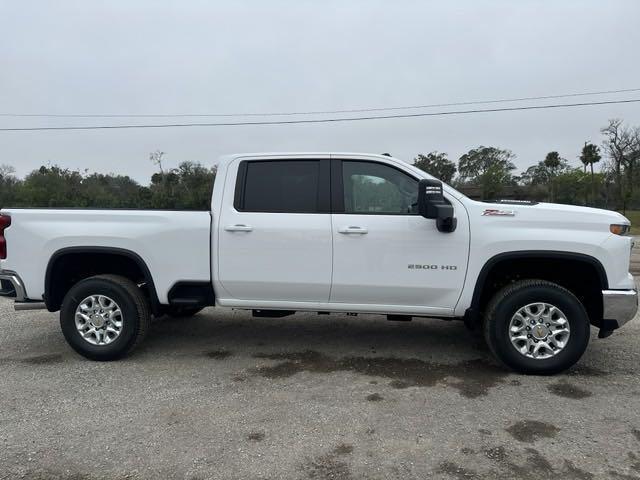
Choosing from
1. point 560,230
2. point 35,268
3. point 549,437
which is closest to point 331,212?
point 560,230

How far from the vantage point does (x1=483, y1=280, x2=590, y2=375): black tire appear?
424cm

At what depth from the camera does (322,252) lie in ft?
14.8

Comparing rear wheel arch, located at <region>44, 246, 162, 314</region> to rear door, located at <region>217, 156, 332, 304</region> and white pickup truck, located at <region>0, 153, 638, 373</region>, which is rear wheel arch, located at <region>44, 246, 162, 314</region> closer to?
white pickup truck, located at <region>0, 153, 638, 373</region>

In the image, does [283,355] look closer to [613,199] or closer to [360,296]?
[360,296]

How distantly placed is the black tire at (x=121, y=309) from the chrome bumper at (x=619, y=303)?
4.21m

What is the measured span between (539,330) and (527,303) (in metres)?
0.26

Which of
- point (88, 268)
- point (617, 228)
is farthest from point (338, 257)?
point (88, 268)

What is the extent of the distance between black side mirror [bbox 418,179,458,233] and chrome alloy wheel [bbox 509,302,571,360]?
1112 mm

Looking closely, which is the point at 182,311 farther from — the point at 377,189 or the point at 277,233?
the point at 377,189

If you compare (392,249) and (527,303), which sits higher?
(392,249)

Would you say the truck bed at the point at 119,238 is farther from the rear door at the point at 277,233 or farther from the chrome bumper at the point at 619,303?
the chrome bumper at the point at 619,303

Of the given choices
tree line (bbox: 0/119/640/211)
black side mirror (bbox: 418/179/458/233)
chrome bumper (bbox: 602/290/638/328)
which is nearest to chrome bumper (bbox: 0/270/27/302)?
black side mirror (bbox: 418/179/458/233)

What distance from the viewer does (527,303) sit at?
14.1ft

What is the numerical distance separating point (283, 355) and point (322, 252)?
1242 millimetres
